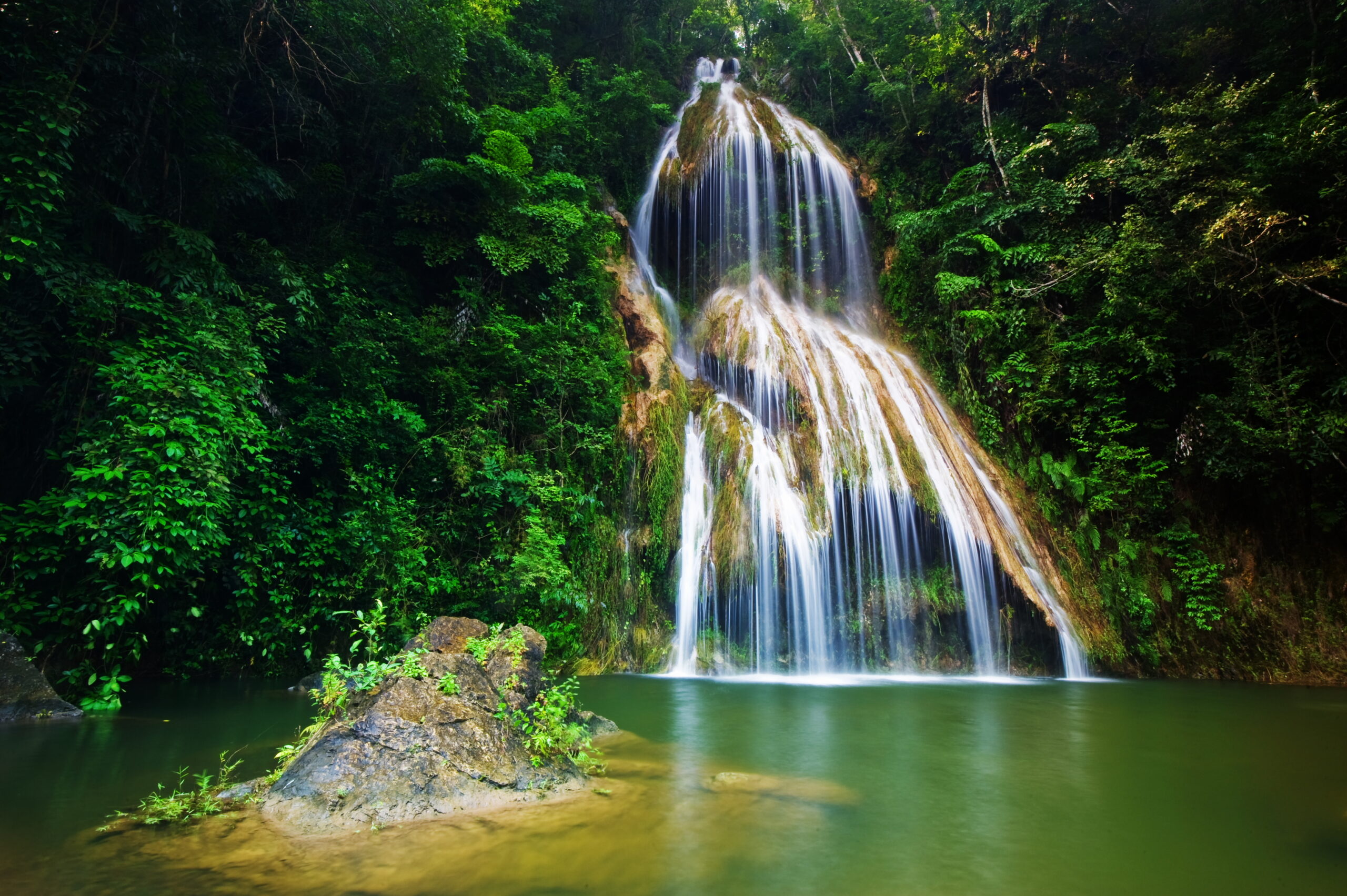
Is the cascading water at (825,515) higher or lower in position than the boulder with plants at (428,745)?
higher

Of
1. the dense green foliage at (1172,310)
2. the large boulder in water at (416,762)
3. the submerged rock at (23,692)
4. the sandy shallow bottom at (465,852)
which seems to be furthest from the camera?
the dense green foliage at (1172,310)

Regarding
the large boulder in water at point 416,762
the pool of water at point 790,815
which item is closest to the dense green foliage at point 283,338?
the pool of water at point 790,815

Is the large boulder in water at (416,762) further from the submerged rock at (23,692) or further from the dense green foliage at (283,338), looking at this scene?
Answer: the submerged rock at (23,692)

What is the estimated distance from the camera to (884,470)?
10219 mm

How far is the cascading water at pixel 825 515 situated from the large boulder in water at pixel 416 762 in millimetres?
5592

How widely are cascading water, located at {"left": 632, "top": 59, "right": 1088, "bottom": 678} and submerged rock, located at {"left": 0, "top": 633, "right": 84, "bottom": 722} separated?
6.71m

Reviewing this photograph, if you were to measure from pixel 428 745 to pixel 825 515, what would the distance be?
7.46 metres

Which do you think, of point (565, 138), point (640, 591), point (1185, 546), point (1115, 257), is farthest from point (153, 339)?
point (1185, 546)

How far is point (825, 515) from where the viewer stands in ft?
32.6

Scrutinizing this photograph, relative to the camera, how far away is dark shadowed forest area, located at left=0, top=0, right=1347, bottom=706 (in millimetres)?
5938

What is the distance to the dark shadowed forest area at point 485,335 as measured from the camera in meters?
5.94

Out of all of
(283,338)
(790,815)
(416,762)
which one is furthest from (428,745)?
(283,338)

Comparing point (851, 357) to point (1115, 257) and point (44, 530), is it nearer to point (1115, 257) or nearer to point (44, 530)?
point (1115, 257)

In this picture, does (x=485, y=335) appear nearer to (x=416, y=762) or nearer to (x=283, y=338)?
(x=283, y=338)
